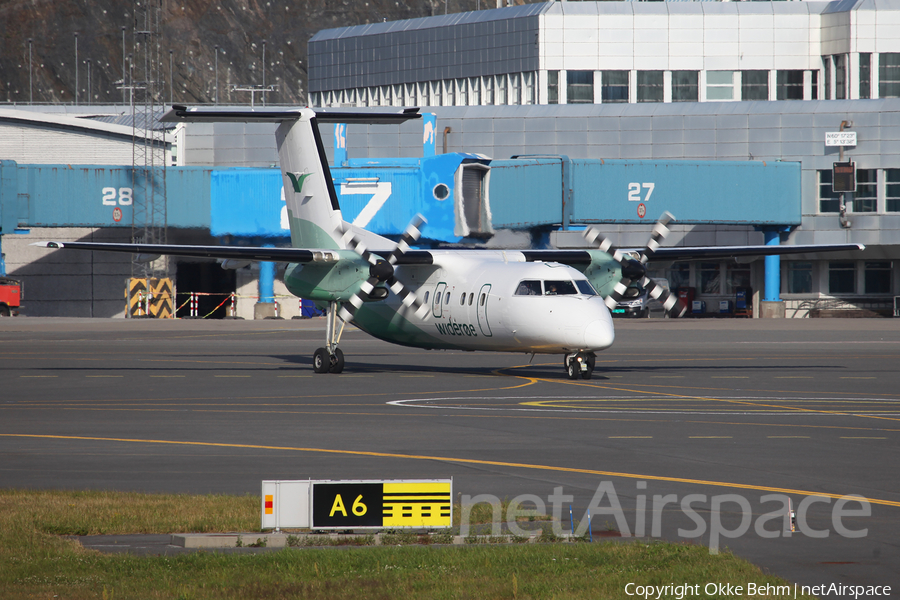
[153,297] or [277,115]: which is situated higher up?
[277,115]

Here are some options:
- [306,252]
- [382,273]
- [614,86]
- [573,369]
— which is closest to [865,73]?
[614,86]

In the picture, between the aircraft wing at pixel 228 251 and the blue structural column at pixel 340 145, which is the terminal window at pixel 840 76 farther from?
the aircraft wing at pixel 228 251

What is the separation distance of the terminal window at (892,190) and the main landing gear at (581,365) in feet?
158

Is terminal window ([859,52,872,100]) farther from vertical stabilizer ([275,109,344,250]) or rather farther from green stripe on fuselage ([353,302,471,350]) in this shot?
green stripe on fuselage ([353,302,471,350])

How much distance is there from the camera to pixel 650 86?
282 feet

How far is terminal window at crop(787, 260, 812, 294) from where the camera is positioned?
71.3 metres

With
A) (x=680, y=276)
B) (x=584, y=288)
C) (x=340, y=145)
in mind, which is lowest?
(x=680, y=276)

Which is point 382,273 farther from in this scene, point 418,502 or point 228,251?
point 418,502

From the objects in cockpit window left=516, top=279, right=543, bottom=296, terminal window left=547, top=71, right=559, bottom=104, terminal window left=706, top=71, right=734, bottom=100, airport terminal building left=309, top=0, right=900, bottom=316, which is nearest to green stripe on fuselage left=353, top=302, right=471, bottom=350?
cockpit window left=516, top=279, right=543, bottom=296

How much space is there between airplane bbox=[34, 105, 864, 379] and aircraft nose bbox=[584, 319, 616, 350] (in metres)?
0.02

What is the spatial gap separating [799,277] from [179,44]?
125 metres

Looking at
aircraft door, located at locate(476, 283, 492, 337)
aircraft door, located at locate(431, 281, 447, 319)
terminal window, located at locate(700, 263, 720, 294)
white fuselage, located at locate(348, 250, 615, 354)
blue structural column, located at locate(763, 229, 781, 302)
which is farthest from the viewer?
terminal window, located at locate(700, 263, 720, 294)

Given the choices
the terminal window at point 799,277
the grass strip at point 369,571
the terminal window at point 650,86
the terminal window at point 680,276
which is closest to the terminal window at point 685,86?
the terminal window at point 650,86

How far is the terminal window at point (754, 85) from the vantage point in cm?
8588
